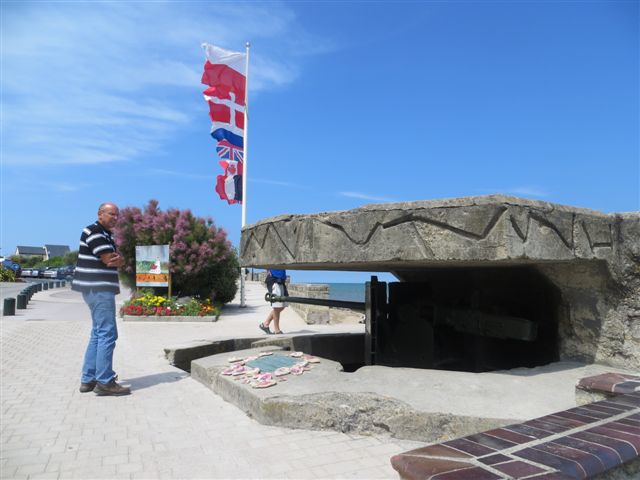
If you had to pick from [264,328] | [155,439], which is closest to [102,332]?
[155,439]

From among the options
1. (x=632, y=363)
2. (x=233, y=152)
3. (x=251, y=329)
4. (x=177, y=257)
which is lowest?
(x=251, y=329)

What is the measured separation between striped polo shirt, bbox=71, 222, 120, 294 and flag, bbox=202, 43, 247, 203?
41.8 ft

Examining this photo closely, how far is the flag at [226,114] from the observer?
54.5 feet

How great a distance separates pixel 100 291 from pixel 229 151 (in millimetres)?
13356

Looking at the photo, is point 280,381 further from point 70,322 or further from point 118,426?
point 70,322

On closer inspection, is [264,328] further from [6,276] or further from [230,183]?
[6,276]

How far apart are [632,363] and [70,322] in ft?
34.6

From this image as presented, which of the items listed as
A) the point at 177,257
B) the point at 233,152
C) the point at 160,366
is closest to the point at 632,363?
the point at 160,366

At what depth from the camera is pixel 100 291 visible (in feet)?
13.5

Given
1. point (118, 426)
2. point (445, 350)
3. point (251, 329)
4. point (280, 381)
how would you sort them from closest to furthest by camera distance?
point (118, 426), point (280, 381), point (445, 350), point (251, 329)

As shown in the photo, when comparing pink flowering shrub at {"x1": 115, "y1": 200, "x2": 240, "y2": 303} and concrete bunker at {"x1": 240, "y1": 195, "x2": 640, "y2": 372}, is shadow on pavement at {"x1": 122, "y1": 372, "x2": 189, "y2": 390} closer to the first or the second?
concrete bunker at {"x1": 240, "y1": 195, "x2": 640, "y2": 372}

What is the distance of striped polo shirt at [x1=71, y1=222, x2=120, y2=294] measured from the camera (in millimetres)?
4078

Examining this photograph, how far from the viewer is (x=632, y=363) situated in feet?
11.7

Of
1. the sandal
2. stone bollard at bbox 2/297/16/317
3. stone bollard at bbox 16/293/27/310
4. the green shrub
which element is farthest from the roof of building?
the sandal
